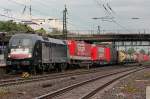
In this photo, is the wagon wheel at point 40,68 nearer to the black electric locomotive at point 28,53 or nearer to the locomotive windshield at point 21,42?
the black electric locomotive at point 28,53

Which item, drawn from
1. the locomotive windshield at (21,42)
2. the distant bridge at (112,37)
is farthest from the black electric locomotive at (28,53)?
the distant bridge at (112,37)

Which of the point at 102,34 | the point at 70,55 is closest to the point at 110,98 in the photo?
the point at 70,55

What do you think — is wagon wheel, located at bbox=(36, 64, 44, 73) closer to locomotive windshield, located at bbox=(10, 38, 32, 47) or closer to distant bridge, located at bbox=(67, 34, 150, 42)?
locomotive windshield, located at bbox=(10, 38, 32, 47)

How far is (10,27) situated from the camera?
434 ft

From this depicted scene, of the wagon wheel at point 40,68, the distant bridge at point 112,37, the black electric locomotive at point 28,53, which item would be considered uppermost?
the distant bridge at point 112,37

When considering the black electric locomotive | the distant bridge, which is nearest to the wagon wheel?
the black electric locomotive

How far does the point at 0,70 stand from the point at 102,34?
192 feet

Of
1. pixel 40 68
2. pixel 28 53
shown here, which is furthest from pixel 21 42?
pixel 40 68

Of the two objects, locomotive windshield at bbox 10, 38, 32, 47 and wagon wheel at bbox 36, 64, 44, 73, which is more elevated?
locomotive windshield at bbox 10, 38, 32, 47

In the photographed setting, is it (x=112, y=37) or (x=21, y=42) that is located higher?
(x=112, y=37)

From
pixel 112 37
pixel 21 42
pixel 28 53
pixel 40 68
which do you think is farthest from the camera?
pixel 112 37

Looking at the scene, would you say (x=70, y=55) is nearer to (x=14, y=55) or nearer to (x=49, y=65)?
(x=49, y=65)

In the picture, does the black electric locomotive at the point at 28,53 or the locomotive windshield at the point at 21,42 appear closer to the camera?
the black electric locomotive at the point at 28,53

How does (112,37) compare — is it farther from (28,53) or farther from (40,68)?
(28,53)
